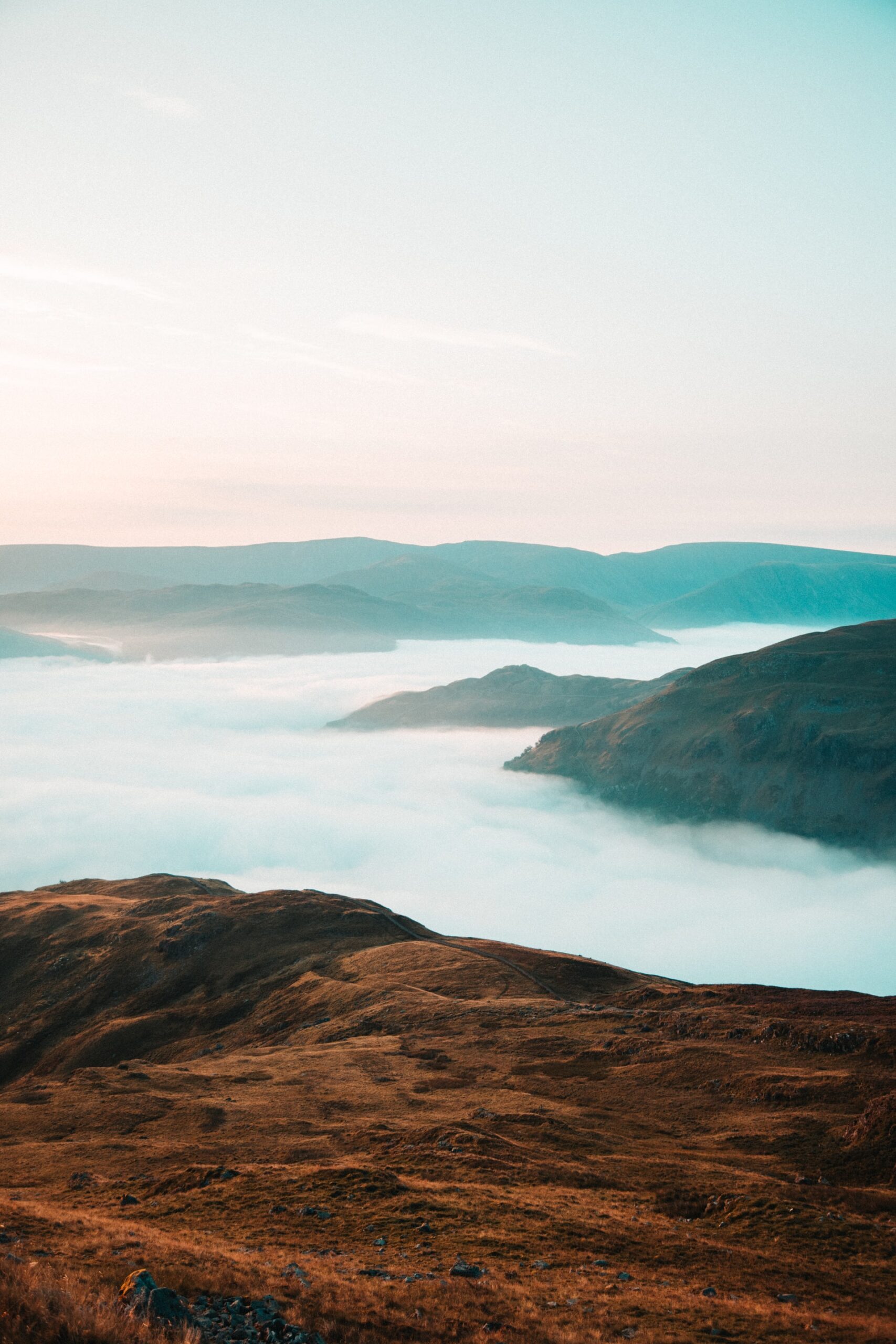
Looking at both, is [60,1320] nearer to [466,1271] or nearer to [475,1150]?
[466,1271]

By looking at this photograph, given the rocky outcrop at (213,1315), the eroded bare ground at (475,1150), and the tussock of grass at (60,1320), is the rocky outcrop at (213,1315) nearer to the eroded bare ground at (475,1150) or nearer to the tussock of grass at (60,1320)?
the tussock of grass at (60,1320)

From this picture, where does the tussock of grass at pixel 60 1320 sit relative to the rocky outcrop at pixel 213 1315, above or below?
above

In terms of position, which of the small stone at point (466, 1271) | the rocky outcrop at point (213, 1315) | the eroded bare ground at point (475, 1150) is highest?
the rocky outcrop at point (213, 1315)

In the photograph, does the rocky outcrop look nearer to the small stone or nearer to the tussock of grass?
the tussock of grass

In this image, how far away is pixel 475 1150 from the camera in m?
53.7

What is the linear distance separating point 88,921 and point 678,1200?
13309cm

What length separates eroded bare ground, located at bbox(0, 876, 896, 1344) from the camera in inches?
1292

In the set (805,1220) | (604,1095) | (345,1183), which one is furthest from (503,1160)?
(604,1095)

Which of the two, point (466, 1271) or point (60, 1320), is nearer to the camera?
point (60, 1320)

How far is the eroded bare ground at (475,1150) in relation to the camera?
1292 inches

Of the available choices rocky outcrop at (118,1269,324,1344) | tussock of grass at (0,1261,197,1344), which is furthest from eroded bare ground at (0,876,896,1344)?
tussock of grass at (0,1261,197,1344)

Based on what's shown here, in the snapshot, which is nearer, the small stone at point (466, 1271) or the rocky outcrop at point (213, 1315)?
the rocky outcrop at point (213, 1315)

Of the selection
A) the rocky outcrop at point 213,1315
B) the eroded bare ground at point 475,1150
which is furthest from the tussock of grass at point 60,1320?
the eroded bare ground at point 475,1150

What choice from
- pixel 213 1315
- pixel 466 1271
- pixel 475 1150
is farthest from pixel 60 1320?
pixel 475 1150
